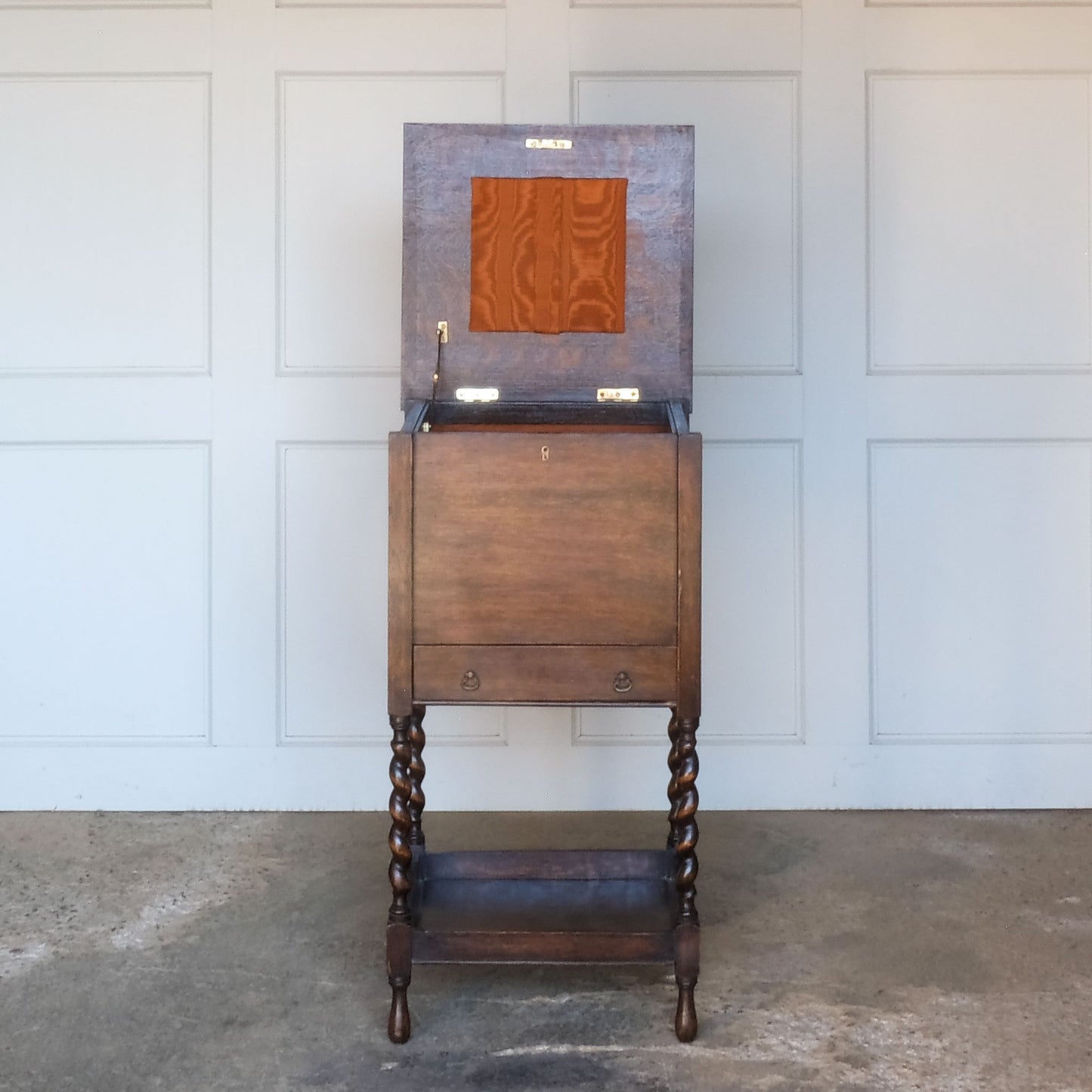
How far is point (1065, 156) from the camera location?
9.80 feet

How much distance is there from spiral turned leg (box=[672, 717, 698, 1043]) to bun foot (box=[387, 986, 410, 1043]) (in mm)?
481

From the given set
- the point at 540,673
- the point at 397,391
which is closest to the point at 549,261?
the point at 540,673

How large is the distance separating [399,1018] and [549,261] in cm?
146

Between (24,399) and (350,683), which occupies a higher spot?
(24,399)

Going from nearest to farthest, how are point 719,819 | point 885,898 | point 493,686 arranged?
point 493,686
point 885,898
point 719,819

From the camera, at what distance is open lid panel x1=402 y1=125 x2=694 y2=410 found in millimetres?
2105

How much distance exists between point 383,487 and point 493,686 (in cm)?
129

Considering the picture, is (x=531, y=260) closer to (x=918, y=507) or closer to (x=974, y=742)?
(x=918, y=507)

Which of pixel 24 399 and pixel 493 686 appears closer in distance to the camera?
pixel 493 686

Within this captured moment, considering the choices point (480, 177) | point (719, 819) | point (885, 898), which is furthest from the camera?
point (719, 819)

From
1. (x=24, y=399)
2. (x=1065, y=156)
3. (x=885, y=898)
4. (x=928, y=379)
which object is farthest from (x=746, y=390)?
(x=24, y=399)

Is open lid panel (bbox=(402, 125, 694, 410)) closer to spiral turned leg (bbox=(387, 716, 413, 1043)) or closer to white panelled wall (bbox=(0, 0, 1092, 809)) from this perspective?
spiral turned leg (bbox=(387, 716, 413, 1043))

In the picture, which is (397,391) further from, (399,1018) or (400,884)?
(399,1018)

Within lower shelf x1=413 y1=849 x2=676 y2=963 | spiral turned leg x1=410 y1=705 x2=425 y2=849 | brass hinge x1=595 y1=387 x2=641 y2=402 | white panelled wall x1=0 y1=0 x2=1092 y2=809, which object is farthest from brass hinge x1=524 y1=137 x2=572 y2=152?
lower shelf x1=413 y1=849 x2=676 y2=963
